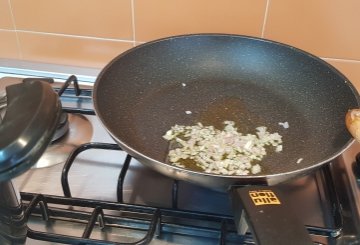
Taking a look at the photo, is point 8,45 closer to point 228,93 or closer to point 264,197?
point 228,93

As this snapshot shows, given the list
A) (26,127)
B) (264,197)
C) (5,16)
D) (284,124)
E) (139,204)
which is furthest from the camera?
(5,16)

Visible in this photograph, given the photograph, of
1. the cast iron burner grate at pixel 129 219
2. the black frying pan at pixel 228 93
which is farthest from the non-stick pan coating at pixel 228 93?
the cast iron burner grate at pixel 129 219

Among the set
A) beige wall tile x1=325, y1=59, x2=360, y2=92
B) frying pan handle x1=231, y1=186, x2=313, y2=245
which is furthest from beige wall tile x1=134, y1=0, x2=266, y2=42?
frying pan handle x1=231, y1=186, x2=313, y2=245

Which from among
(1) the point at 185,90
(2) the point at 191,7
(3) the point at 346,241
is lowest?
(3) the point at 346,241

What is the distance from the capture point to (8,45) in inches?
31.5

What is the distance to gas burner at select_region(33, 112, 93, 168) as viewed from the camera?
60 cm

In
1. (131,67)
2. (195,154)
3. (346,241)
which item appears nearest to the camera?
(346,241)

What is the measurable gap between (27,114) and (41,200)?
0.24m

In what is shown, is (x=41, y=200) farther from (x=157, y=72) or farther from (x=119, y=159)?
(x=157, y=72)

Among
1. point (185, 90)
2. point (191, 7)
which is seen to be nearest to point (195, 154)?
point (185, 90)

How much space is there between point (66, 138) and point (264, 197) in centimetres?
38

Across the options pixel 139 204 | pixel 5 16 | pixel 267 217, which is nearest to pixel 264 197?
pixel 267 217

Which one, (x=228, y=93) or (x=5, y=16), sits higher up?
(x=5, y=16)

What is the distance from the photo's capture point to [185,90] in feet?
2.32
